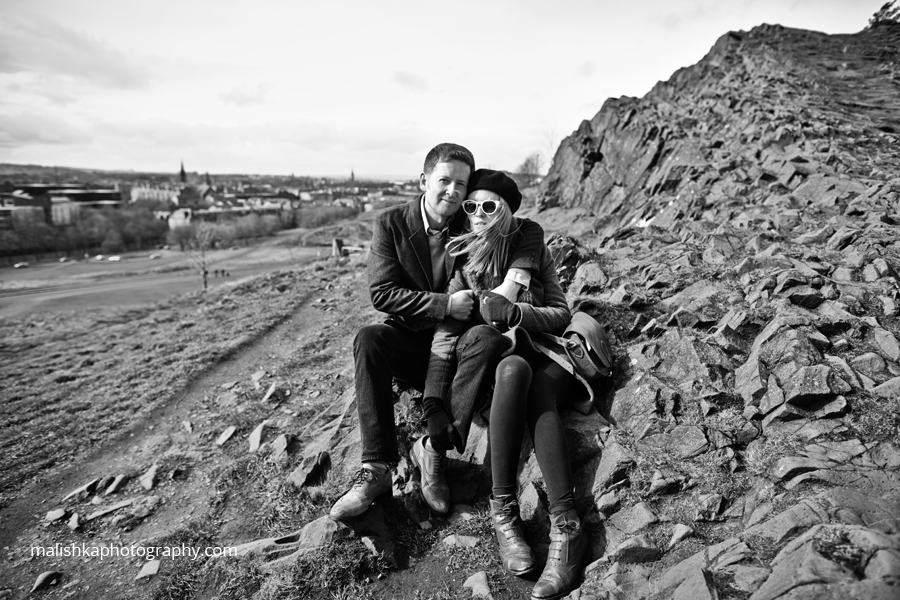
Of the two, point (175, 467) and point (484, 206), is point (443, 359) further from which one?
point (175, 467)

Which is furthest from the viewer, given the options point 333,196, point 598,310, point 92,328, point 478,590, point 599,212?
point 333,196

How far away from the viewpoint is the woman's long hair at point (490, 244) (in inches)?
153

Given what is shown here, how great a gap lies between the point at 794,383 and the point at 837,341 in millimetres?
727

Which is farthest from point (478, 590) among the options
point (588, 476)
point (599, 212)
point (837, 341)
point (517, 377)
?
point (599, 212)

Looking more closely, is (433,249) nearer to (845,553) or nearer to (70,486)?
(845,553)

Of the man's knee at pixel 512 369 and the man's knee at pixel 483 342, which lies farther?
the man's knee at pixel 483 342

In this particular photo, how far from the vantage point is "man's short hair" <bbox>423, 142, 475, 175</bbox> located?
3.90m

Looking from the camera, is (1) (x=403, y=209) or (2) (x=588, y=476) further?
(1) (x=403, y=209)

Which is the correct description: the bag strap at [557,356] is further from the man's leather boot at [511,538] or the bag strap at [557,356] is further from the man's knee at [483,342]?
the man's leather boot at [511,538]

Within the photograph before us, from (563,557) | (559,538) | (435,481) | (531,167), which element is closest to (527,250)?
(435,481)

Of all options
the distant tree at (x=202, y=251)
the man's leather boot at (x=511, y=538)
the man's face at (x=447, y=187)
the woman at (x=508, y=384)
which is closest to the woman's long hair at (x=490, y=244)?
the woman at (x=508, y=384)

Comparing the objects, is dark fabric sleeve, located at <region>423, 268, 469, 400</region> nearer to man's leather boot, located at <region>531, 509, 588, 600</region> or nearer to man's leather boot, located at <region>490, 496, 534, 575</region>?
man's leather boot, located at <region>490, 496, 534, 575</region>

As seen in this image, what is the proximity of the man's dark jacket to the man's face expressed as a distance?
0.17m

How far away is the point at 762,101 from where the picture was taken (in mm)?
13281
